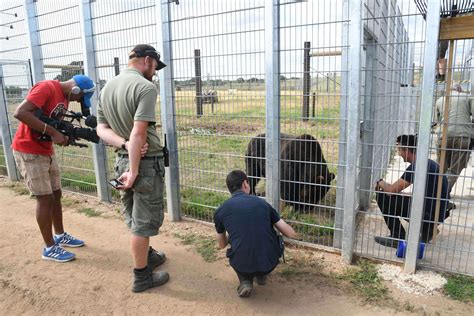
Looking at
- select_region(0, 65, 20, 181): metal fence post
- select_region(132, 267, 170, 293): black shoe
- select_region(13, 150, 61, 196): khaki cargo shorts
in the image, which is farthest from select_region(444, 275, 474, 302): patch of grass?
select_region(0, 65, 20, 181): metal fence post

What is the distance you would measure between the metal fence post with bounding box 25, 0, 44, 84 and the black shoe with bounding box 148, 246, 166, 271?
4077mm

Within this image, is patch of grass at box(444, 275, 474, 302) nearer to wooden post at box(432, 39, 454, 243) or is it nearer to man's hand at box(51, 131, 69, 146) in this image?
wooden post at box(432, 39, 454, 243)

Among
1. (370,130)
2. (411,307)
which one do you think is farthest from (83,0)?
(411,307)

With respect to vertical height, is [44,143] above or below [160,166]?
above

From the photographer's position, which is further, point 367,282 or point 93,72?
point 93,72

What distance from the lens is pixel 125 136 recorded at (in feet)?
10.5

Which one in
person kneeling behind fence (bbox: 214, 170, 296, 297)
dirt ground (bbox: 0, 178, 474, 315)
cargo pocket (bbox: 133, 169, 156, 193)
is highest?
cargo pocket (bbox: 133, 169, 156, 193)

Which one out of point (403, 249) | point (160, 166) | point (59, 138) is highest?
point (59, 138)

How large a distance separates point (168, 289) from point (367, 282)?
1.86 m

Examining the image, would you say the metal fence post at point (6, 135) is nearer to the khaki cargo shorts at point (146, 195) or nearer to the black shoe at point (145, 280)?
the khaki cargo shorts at point (146, 195)

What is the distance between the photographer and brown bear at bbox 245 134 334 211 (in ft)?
13.4

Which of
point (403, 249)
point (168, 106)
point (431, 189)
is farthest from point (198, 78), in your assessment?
point (403, 249)

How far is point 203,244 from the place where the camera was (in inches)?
168

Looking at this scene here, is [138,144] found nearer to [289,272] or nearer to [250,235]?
[250,235]
